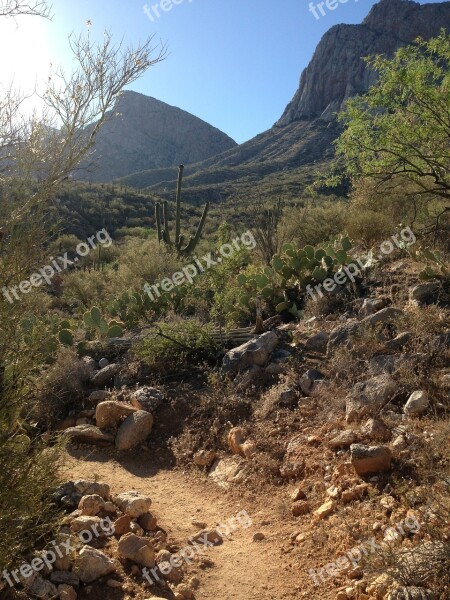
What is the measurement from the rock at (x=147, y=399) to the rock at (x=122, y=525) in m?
2.45

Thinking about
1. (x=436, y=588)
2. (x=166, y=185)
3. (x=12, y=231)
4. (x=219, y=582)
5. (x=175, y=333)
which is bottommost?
(x=436, y=588)

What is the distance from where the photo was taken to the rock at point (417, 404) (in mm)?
4543

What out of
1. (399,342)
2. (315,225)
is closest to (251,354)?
(399,342)

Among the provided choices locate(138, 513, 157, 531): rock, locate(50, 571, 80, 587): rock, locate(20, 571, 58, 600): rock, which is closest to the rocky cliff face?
locate(138, 513, 157, 531): rock

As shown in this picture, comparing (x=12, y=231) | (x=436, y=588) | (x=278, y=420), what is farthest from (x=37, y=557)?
(x=278, y=420)

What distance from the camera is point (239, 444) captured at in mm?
5352

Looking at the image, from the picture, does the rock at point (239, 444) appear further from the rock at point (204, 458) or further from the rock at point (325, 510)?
the rock at point (325, 510)

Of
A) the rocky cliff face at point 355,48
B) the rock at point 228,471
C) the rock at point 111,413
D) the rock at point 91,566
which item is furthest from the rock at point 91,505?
the rocky cliff face at point 355,48

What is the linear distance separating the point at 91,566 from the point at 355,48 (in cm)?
6829

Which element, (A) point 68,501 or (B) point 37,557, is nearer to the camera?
(B) point 37,557

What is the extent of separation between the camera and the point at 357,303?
7.19 m

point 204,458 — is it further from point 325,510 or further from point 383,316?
point 383,316

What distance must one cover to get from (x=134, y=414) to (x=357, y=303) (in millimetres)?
3361

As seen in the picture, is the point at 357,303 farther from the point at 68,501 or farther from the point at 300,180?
the point at 300,180
